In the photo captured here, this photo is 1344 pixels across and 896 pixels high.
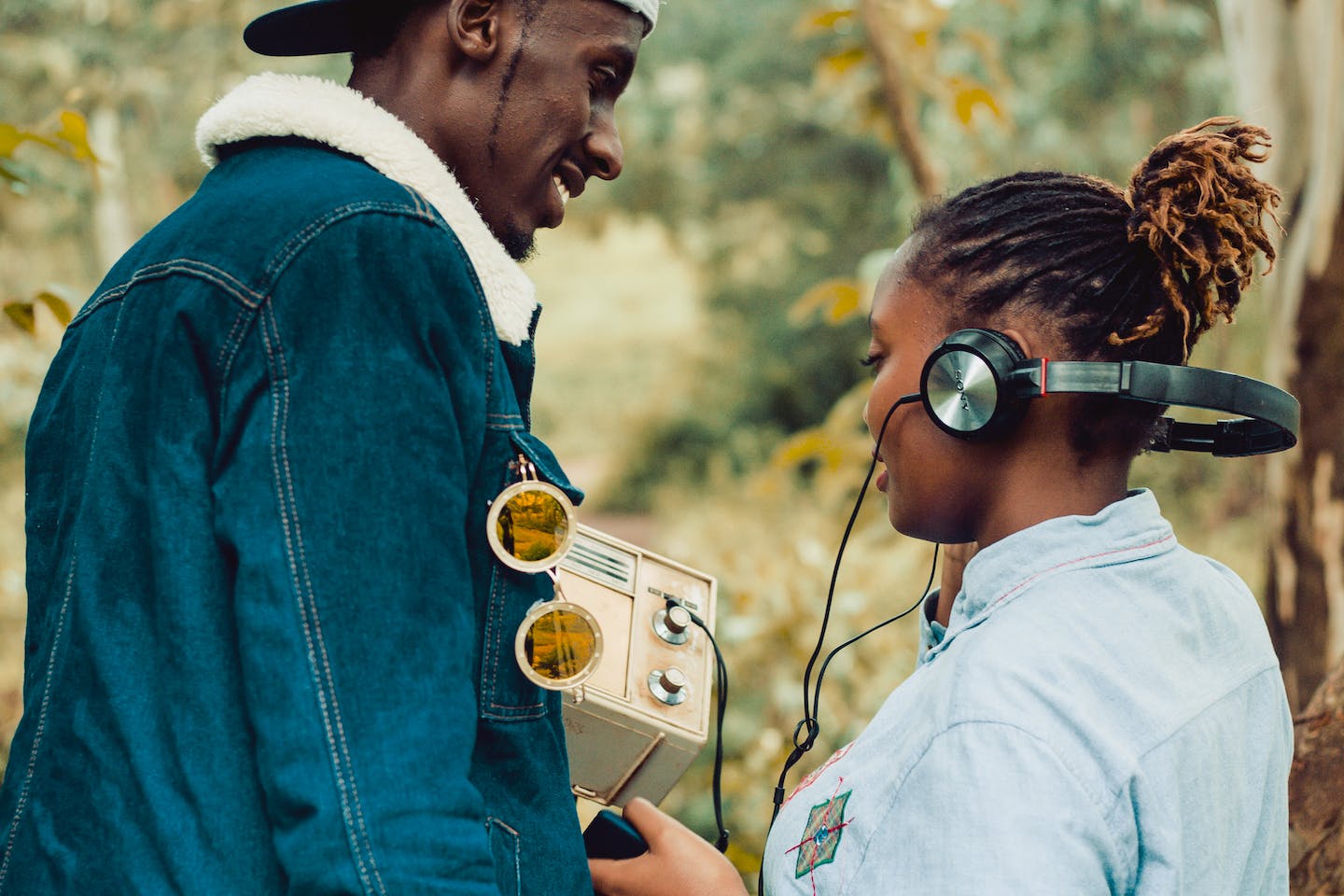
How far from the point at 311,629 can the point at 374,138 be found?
0.46 meters

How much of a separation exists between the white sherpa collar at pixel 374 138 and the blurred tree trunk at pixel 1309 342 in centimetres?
232

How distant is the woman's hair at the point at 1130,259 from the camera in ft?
4.20

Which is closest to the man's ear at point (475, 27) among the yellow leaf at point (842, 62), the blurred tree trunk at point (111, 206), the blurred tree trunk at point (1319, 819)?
the blurred tree trunk at point (1319, 819)

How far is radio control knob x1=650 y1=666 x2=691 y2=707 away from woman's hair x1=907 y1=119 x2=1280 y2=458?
0.52 metres

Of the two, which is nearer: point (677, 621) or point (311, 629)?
point (311, 629)

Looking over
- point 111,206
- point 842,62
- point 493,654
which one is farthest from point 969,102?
point 111,206

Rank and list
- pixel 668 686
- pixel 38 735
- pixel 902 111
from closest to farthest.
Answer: pixel 38 735 < pixel 668 686 < pixel 902 111

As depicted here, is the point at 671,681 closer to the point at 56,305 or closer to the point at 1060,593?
the point at 1060,593

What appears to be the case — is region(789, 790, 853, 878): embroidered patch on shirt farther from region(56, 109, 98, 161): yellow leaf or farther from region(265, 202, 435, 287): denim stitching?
region(56, 109, 98, 161): yellow leaf

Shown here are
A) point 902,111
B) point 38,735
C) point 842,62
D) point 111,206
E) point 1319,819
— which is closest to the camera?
point 38,735

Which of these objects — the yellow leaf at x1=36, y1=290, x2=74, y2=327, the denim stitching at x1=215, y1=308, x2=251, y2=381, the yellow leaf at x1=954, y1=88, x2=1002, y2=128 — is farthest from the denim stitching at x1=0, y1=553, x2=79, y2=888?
the yellow leaf at x1=954, y1=88, x2=1002, y2=128

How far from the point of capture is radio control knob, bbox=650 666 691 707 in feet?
4.79

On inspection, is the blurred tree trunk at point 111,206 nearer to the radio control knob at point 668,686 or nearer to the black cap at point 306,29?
the black cap at point 306,29

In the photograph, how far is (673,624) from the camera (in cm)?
155
